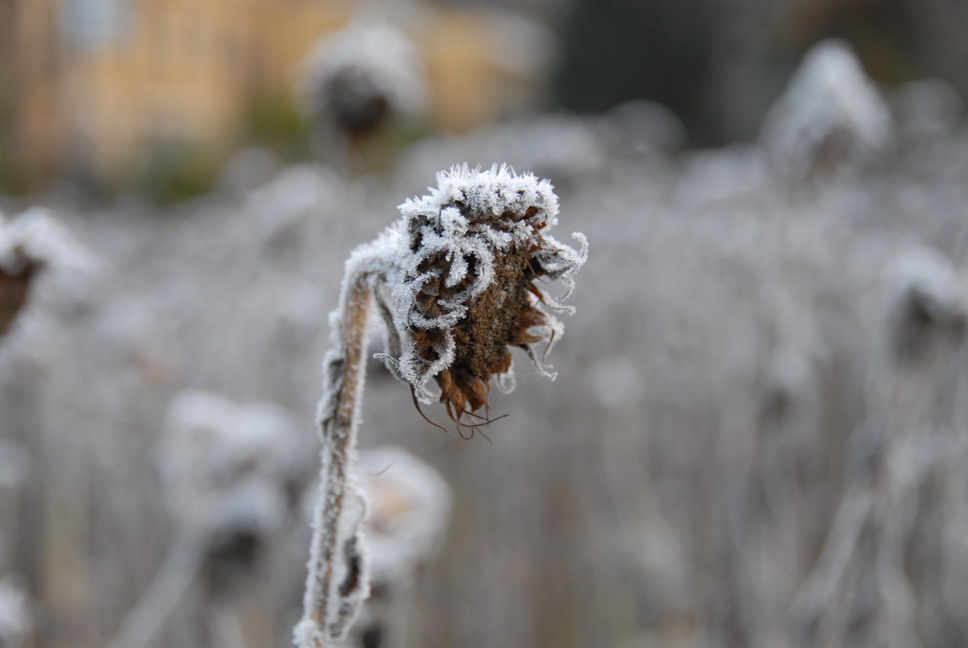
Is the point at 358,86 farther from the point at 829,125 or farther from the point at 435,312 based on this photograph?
the point at 435,312

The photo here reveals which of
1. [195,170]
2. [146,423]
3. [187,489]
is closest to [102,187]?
[195,170]

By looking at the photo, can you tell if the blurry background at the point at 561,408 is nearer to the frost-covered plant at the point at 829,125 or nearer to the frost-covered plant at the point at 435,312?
the frost-covered plant at the point at 829,125

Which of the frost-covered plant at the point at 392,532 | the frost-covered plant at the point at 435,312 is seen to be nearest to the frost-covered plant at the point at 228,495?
the frost-covered plant at the point at 392,532

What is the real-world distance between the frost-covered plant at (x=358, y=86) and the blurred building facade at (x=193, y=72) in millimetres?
6404

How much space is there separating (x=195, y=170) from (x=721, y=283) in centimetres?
785

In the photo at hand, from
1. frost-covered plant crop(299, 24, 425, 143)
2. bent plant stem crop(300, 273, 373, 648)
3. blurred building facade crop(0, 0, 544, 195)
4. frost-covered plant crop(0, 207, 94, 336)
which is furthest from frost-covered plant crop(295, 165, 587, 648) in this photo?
blurred building facade crop(0, 0, 544, 195)

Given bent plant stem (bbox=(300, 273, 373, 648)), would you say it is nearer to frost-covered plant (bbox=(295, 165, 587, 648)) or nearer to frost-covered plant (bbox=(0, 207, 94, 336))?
frost-covered plant (bbox=(295, 165, 587, 648))

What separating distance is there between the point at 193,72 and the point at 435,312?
22.1m

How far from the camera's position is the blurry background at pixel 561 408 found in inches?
43.0

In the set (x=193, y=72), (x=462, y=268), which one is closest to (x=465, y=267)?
(x=462, y=268)

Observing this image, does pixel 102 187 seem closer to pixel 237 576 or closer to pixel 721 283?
pixel 721 283

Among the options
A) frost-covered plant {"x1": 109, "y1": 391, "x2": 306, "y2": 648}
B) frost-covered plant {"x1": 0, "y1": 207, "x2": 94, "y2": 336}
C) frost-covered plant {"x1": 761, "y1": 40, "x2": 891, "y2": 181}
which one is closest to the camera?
frost-covered plant {"x1": 0, "y1": 207, "x2": 94, "y2": 336}

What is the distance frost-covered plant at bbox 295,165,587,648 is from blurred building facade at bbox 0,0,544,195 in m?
7.40

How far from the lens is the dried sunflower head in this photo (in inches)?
20.7
